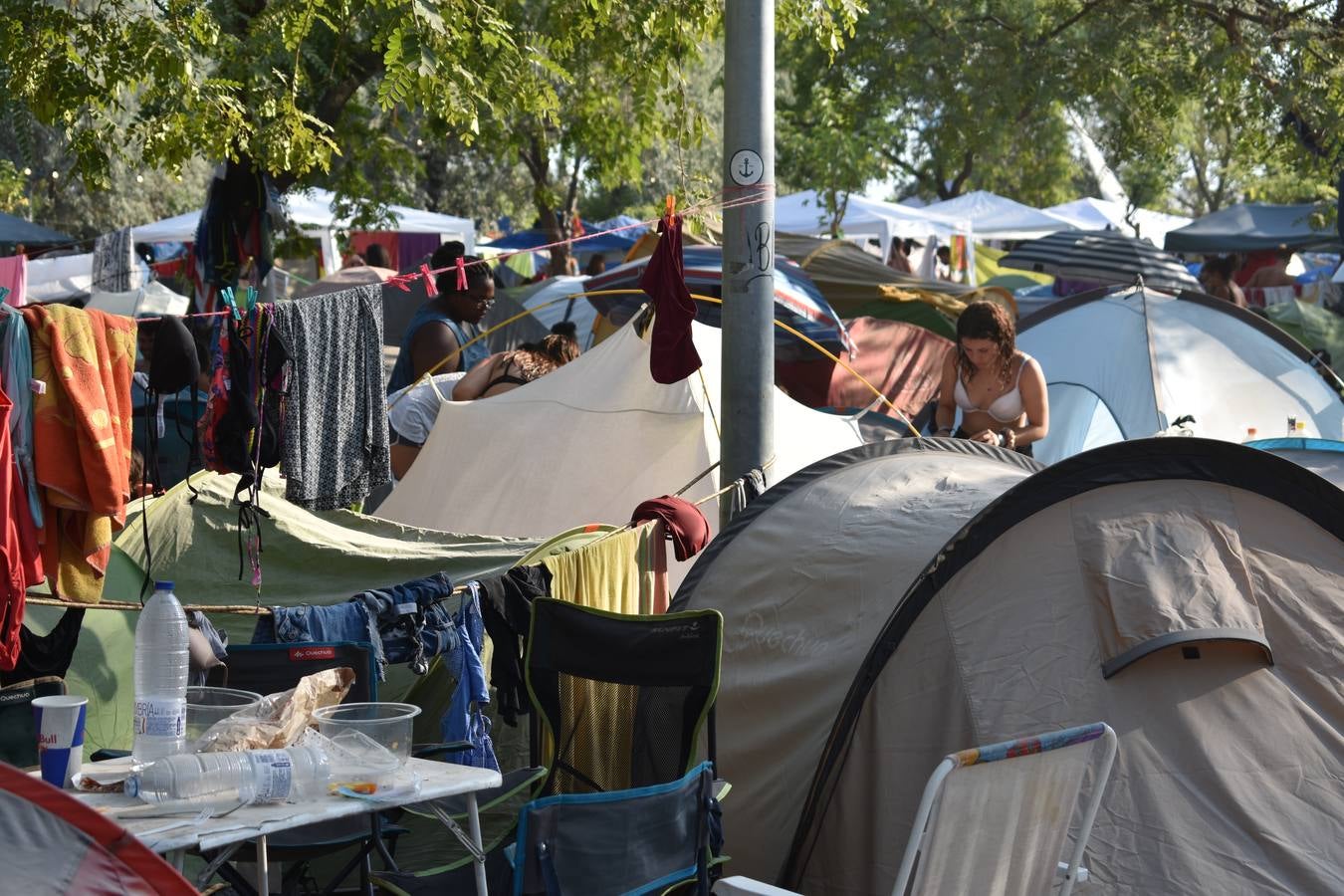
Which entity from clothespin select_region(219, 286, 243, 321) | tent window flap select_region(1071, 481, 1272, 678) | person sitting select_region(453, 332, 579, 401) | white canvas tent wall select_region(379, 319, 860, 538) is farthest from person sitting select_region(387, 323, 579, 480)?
tent window flap select_region(1071, 481, 1272, 678)

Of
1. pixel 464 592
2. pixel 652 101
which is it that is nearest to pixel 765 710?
pixel 464 592

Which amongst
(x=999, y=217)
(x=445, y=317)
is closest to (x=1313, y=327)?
(x=999, y=217)

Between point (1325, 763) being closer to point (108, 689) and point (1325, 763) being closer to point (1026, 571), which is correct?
point (1026, 571)

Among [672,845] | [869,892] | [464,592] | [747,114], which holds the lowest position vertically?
[869,892]

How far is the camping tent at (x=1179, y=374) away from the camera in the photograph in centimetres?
1023

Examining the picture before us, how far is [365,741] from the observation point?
3.41 m

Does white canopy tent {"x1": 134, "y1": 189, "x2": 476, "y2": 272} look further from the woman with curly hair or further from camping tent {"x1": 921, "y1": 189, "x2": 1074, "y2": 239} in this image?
the woman with curly hair

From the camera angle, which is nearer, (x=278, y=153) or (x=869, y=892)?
(x=869, y=892)

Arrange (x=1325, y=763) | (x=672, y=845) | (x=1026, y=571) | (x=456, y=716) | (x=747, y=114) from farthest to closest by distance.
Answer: (x=747, y=114) → (x=456, y=716) → (x=1026, y=571) → (x=1325, y=763) → (x=672, y=845)

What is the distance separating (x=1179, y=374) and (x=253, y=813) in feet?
28.5

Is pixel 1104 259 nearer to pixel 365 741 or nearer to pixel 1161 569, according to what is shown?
pixel 1161 569

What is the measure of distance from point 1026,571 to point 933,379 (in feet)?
27.3

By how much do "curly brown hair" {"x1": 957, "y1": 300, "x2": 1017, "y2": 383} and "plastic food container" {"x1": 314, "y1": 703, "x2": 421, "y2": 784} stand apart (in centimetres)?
403

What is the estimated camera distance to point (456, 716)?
4645mm
